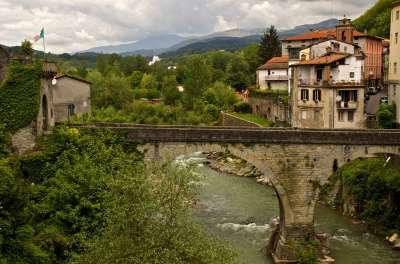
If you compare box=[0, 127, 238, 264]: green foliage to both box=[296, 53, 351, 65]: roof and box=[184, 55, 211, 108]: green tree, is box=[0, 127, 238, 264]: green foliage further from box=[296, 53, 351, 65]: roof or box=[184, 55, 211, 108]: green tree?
box=[184, 55, 211, 108]: green tree

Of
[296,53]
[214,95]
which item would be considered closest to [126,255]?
[296,53]

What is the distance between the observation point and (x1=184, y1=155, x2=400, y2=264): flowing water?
27.5 metres

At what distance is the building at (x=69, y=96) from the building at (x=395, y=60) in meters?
27.1

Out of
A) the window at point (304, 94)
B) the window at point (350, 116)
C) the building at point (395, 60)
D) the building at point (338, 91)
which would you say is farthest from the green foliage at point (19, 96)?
the building at point (395, 60)

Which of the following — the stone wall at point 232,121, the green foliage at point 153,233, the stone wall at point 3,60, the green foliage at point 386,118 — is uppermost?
the stone wall at point 3,60

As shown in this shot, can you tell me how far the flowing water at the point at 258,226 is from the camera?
27.5 metres

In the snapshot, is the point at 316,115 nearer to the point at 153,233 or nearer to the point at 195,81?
the point at 153,233

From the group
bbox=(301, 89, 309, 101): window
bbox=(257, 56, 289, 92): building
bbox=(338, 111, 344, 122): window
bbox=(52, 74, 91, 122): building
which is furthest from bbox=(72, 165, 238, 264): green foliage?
bbox=(257, 56, 289, 92): building

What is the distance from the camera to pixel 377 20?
8244cm

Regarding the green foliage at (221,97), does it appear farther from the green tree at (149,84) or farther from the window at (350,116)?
the window at (350,116)

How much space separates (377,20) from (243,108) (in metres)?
30.1

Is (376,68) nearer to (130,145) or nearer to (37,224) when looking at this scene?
(130,145)

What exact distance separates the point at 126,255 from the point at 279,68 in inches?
2136

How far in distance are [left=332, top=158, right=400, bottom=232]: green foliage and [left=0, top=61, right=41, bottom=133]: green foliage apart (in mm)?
20709
